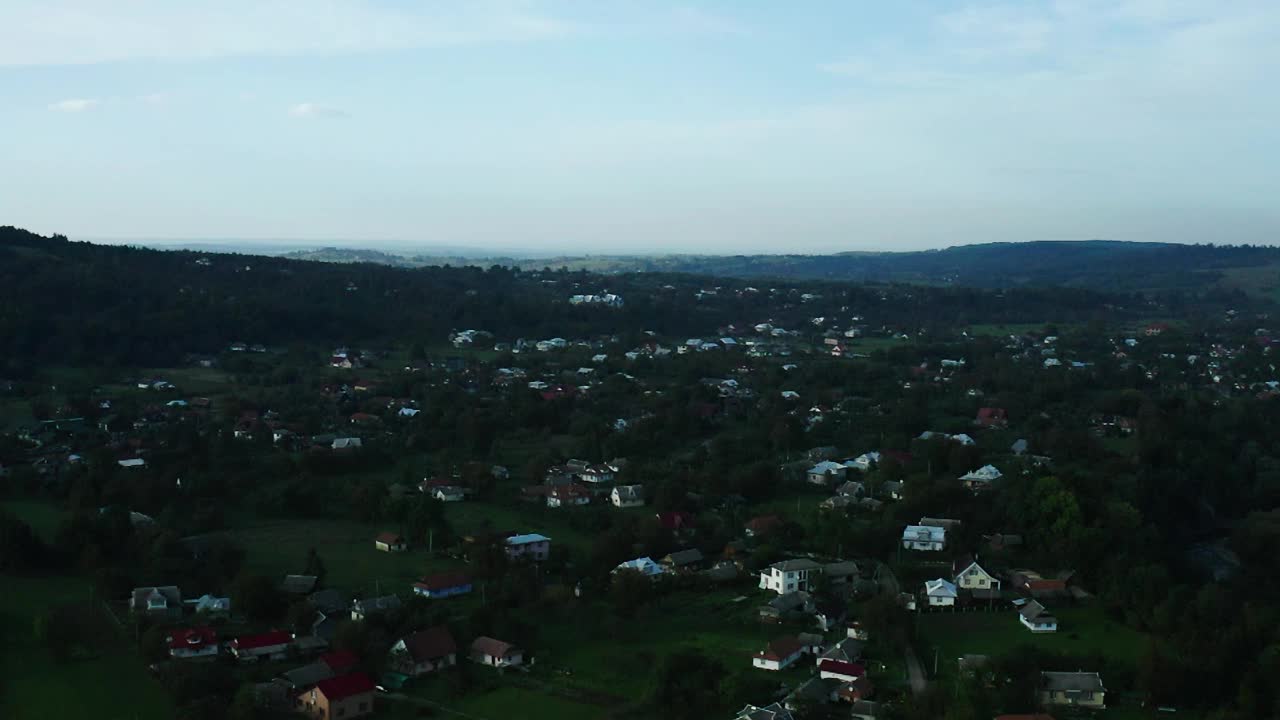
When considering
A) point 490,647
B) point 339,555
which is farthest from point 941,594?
point 339,555

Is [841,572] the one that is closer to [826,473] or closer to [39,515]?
[826,473]

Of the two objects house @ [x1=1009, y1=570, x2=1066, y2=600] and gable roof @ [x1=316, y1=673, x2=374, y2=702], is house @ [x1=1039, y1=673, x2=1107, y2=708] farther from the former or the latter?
gable roof @ [x1=316, y1=673, x2=374, y2=702]

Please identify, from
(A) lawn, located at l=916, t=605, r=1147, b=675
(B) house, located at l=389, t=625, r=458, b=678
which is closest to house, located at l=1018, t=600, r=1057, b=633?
(A) lawn, located at l=916, t=605, r=1147, b=675

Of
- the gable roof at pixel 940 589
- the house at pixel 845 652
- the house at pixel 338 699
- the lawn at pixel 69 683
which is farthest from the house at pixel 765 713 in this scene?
the lawn at pixel 69 683

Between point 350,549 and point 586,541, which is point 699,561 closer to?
point 586,541

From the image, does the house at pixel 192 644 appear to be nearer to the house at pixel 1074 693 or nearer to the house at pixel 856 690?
the house at pixel 856 690
